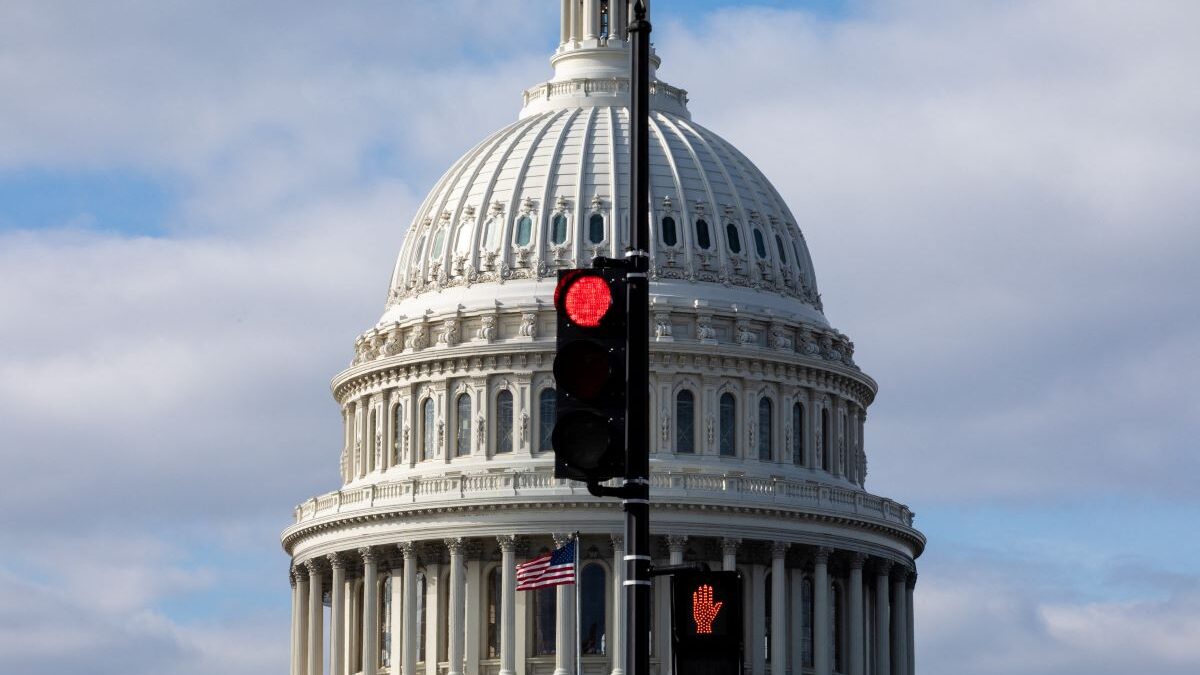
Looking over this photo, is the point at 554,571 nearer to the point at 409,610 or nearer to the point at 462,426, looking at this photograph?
the point at 409,610

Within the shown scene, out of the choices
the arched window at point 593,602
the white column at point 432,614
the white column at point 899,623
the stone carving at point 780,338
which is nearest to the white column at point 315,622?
the white column at point 432,614

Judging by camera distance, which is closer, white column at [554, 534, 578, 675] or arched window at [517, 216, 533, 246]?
white column at [554, 534, 578, 675]

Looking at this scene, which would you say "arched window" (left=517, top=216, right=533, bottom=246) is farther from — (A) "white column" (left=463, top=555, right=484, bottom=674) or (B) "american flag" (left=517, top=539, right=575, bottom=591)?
(B) "american flag" (left=517, top=539, right=575, bottom=591)

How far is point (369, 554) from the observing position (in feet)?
358

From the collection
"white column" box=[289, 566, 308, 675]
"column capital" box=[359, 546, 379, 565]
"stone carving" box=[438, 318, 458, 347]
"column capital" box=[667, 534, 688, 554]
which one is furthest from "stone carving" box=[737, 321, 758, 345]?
"white column" box=[289, 566, 308, 675]

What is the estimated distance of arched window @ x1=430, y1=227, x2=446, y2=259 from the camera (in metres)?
115

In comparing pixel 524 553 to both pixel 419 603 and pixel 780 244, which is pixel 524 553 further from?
pixel 780 244

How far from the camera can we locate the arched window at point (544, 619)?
106125 mm

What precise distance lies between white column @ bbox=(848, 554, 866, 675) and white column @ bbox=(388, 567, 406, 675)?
57.5ft

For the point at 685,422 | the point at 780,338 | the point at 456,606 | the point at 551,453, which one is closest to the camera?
the point at 551,453

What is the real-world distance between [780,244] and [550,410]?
1371cm

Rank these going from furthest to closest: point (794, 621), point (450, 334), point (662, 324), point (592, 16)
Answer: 1. point (592, 16)
2. point (450, 334)
3. point (662, 324)
4. point (794, 621)

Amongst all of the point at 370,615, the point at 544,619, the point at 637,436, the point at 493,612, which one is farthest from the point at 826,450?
the point at 637,436

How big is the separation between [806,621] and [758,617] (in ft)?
9.79
